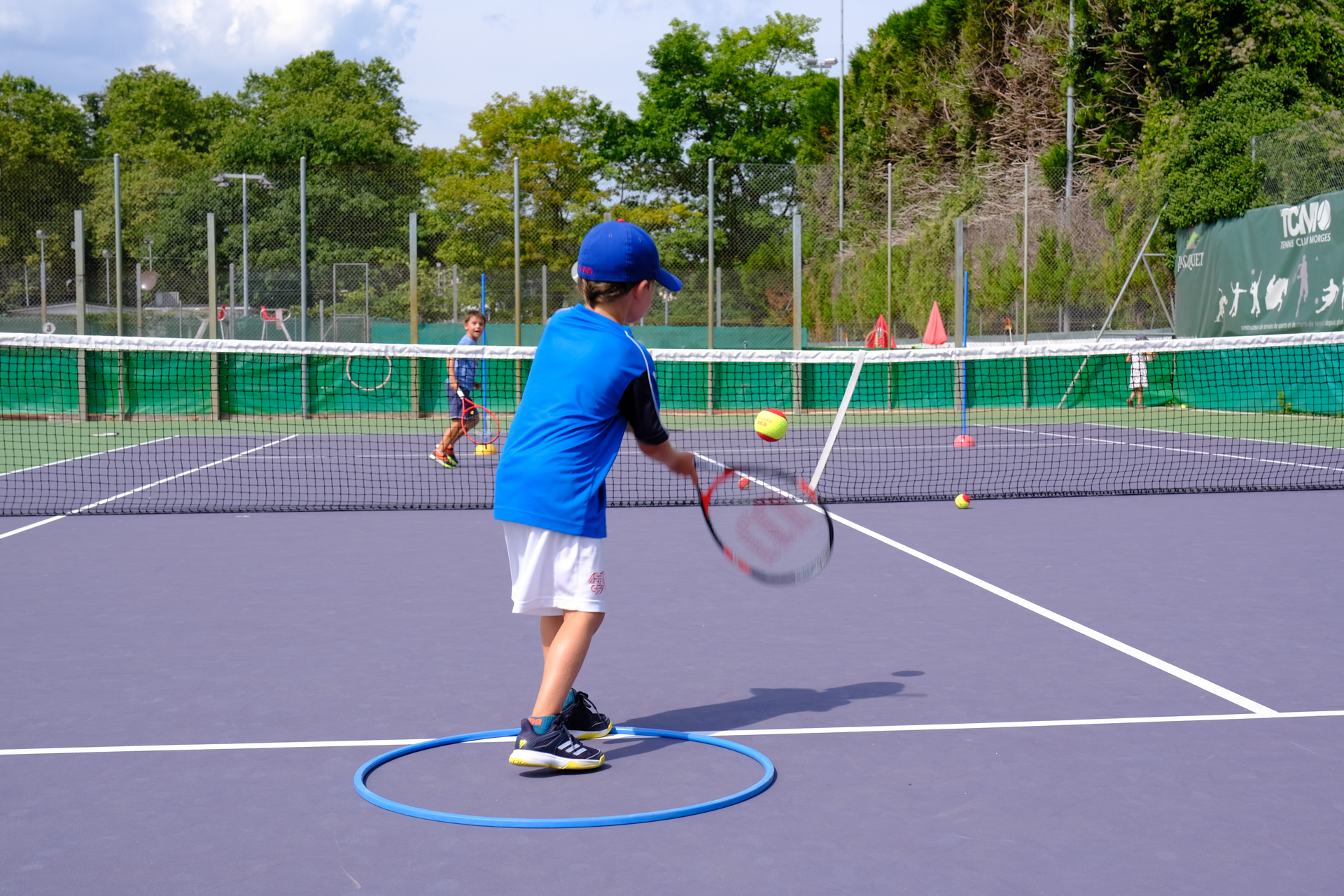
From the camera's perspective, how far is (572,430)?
3.65 metres

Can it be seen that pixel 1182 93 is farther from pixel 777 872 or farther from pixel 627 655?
pixel 777 872

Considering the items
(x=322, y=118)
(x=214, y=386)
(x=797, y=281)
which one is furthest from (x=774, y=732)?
(x=322, y=118)

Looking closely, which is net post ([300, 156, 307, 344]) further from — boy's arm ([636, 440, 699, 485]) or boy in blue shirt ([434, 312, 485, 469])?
boy's arm ([636, 440, 699, 485])

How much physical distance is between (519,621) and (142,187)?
21.5 metres

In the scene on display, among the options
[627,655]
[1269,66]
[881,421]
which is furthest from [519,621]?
[1269,66]

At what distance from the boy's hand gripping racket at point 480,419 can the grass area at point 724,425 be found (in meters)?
0.79

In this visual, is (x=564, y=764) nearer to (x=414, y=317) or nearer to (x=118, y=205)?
(x=414, y=317)

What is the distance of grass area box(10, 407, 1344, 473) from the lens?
16688mm

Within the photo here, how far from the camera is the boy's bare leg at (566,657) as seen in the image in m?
3.62

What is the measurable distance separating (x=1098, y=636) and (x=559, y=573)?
2541mm

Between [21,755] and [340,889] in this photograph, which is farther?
[21,755]

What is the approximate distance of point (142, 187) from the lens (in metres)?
24.3

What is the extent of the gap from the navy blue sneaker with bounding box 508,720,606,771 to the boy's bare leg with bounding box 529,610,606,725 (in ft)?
0.17

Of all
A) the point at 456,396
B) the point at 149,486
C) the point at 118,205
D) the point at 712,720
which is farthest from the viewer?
the point at 118,205
